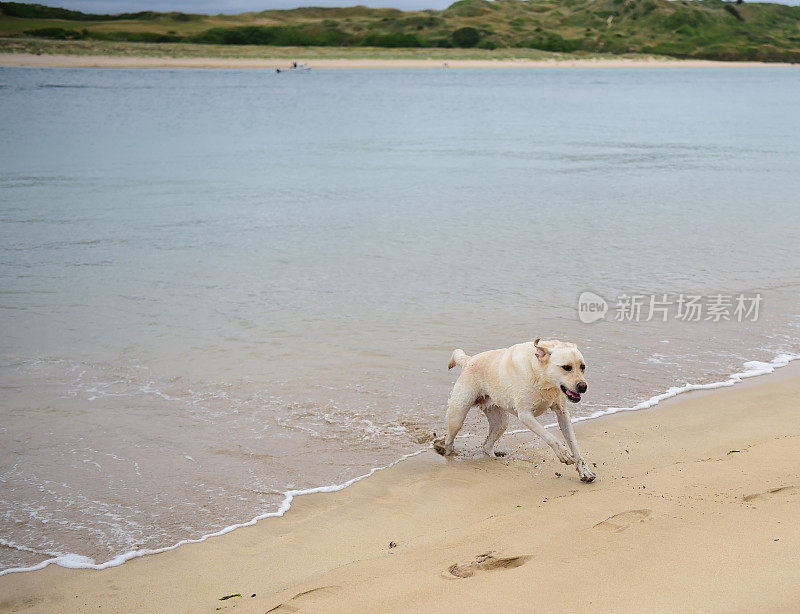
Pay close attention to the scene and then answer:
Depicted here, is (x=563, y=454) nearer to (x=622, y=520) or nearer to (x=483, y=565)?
(x=622, y=520)

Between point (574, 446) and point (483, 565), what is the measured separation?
79.4 inches

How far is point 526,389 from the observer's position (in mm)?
6039

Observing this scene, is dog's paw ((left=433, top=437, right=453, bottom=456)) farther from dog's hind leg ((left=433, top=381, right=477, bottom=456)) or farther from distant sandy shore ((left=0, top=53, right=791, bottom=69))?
distant sandy shore ((left=0, top=53, right=791, bottom=69))

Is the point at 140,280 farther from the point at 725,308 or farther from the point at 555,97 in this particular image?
the point at 555,97

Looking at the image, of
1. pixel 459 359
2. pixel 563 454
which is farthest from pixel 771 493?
pixel 459 359

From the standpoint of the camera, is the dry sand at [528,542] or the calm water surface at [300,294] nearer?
the dry sand at [528,542]

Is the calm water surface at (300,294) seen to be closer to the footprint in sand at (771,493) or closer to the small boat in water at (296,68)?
the footprint in sand at (771,493)

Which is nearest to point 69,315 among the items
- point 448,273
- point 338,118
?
point 448,273

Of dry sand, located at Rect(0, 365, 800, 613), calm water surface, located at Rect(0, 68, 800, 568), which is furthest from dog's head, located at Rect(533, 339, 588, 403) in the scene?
calm water surface, located at Rect(0, 68, 800, 568)

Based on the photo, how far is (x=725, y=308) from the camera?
426 inches

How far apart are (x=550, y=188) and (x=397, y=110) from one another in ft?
88.9

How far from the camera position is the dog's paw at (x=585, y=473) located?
5.84 meters

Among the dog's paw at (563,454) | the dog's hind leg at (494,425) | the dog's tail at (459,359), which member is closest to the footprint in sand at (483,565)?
the dog's paw at (563,454)

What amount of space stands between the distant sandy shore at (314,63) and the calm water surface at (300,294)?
73498 mm
